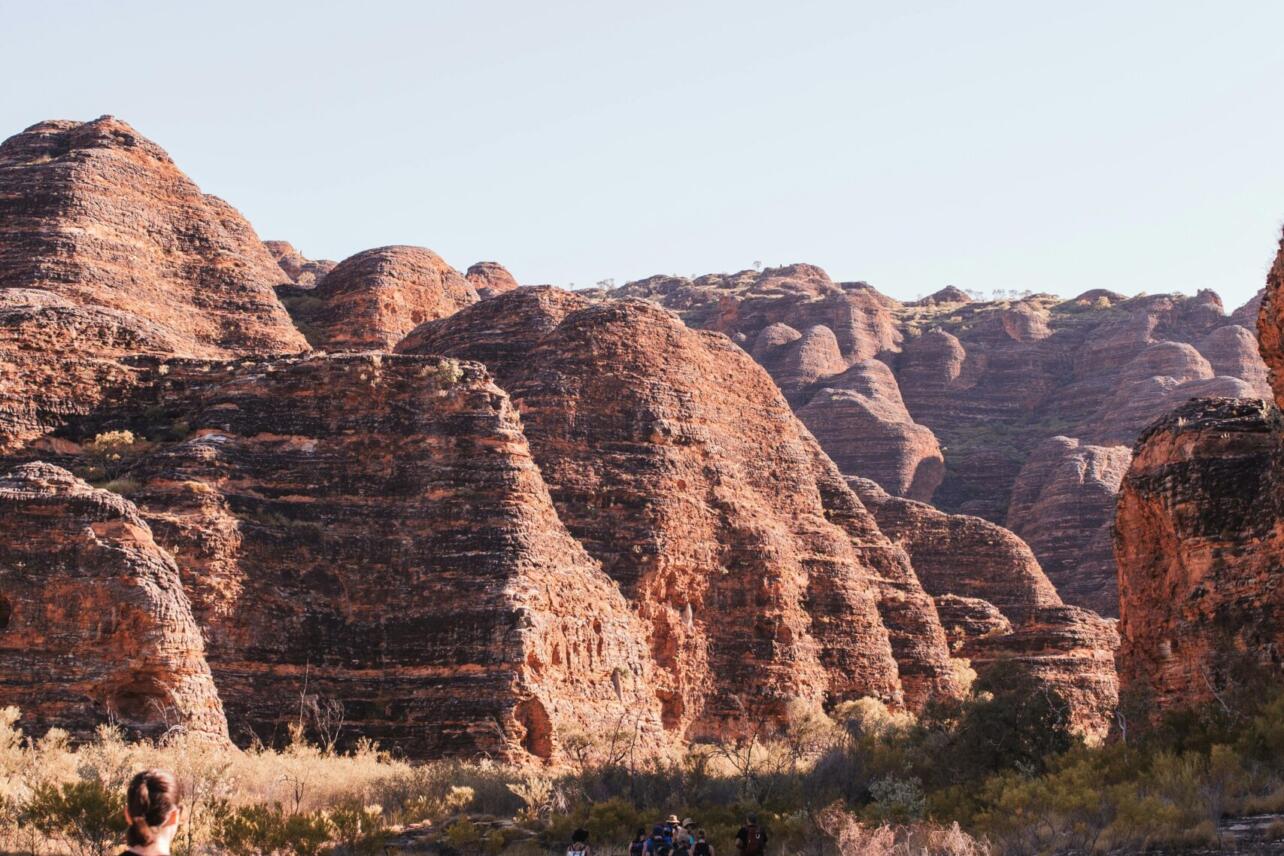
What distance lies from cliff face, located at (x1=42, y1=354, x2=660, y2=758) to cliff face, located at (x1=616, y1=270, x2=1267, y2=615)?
137 ft

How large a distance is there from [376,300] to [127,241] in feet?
38.8

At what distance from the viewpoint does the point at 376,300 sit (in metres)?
61.3

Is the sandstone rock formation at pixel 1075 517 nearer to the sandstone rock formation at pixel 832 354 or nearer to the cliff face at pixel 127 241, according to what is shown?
the sandstone rock formation at pixel 832 354

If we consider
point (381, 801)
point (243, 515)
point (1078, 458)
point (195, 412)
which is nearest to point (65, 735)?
Answer: point (381, 801)

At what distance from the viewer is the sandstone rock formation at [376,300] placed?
197ft

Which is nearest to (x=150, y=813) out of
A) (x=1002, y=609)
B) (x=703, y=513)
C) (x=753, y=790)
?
(x=753, y=790)

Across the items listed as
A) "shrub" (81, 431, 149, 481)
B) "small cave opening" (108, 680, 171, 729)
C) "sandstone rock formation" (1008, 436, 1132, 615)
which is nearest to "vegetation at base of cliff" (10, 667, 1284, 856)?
"small cave opening" (108, 680, 171, 729)

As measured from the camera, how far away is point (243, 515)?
35.1 meters

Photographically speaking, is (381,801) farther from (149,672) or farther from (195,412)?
(195,412)

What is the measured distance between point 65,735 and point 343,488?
31.2 feet

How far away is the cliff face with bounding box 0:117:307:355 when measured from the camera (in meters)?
48.4

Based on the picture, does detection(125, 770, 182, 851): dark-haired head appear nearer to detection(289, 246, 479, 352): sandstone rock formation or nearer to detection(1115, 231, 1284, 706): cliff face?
detection(1115, 231, 1284, 706): cliff face

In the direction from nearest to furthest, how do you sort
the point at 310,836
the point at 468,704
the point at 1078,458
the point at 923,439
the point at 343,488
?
1. the point at 310,836
2. the point at 468,704
3. the point at 343,488
4. the point at 1078,458
5. the point at 923,439

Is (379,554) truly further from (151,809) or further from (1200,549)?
(151,809)
